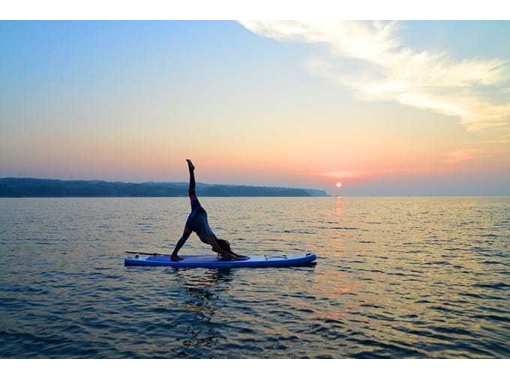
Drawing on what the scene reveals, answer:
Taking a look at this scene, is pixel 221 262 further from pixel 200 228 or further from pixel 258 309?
pixel 258 309

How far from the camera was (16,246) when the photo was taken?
101 feet

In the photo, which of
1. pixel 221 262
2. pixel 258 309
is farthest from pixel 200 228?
pixel 258 309

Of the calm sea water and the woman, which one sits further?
the woman

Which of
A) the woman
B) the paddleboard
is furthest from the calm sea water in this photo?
the woman

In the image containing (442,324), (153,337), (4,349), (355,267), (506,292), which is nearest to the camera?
(4,349)

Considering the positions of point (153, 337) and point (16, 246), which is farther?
point (16, 246)

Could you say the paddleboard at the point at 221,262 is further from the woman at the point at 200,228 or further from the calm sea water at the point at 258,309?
the calm sea water at the point at 258,309

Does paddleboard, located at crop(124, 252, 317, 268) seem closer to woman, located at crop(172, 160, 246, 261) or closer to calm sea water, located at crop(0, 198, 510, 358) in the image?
woman, located at crop(172, 160, 246, 261)

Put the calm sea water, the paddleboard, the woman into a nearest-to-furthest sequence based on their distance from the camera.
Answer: the calm sea water
the paddleboard
the woman

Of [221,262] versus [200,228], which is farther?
[200,228]

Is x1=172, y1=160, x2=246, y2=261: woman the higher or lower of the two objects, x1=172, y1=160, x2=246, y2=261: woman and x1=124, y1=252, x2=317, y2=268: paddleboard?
the higher

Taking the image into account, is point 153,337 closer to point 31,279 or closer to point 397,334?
point 397,334

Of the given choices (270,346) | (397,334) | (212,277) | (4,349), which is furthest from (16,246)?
(397,334)

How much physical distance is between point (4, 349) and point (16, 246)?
24.6 metres
